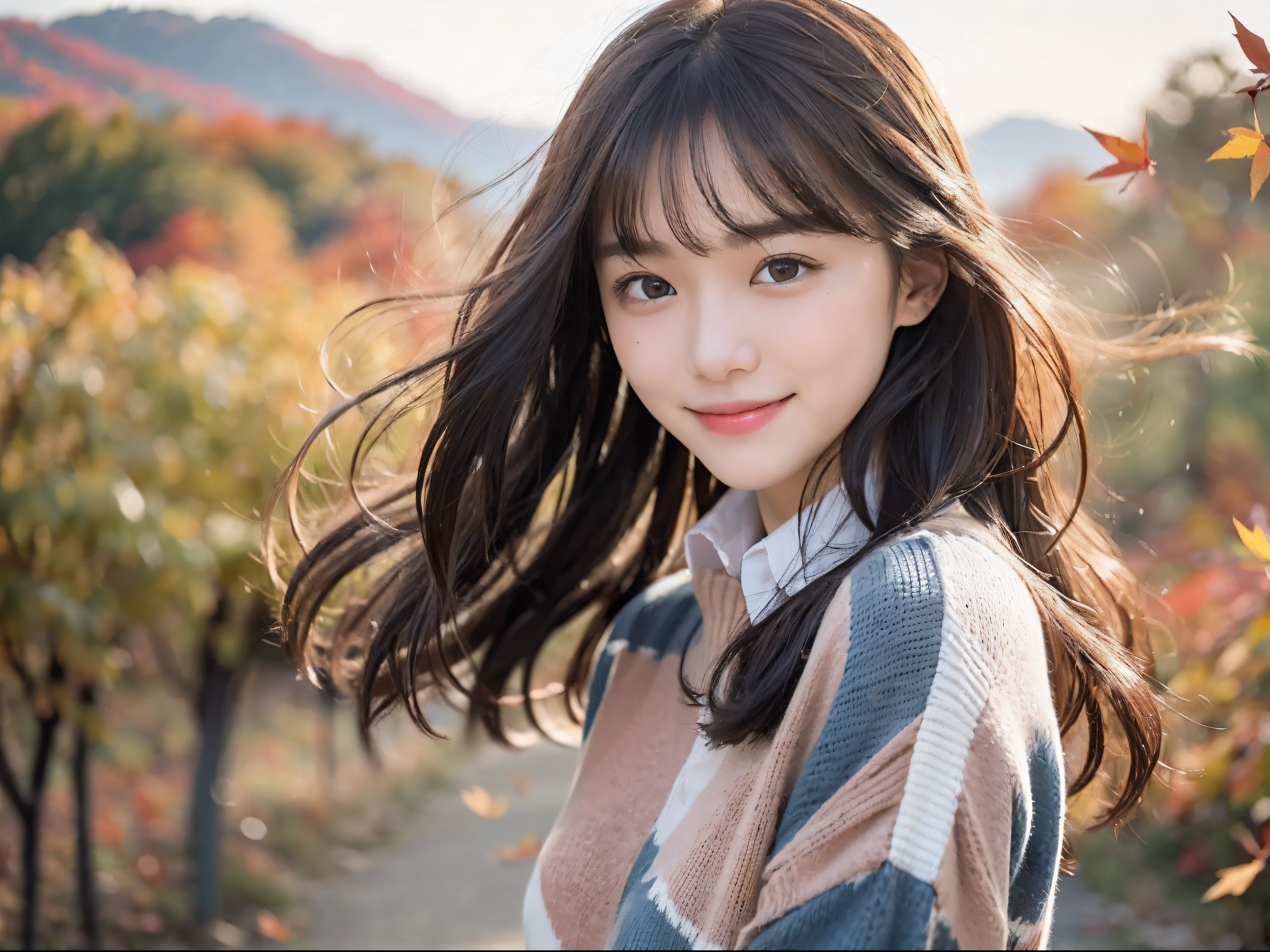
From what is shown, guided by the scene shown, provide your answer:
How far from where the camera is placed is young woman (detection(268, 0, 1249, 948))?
982mm

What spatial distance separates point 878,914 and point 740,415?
0.66m

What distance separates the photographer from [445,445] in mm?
1699

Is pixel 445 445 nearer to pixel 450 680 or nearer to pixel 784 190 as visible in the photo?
pixel 450 680

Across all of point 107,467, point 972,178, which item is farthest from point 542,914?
point 107,467

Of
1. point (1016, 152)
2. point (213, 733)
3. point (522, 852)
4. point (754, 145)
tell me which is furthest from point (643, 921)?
point (213, 733)

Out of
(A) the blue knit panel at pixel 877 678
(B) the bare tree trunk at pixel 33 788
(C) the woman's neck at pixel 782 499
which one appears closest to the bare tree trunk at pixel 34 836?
(B) the bare tree trunk at pixel 33 788

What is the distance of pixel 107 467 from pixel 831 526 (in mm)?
2313

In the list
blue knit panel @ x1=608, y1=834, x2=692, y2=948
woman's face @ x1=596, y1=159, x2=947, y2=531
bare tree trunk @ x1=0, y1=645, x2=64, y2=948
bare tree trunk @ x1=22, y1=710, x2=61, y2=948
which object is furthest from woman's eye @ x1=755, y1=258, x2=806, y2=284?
bare tree trunk @ x1=22, y1=710, x2=61, y2=948

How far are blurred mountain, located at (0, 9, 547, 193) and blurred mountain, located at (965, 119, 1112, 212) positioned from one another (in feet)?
2.51

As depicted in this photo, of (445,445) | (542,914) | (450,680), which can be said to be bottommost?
(542,914)

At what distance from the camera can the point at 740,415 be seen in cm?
137

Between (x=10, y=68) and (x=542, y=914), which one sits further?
(x=10, y=68)

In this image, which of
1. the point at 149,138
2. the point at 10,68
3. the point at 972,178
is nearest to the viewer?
the point at 972,178

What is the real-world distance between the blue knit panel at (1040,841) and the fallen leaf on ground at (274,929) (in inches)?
97.5
